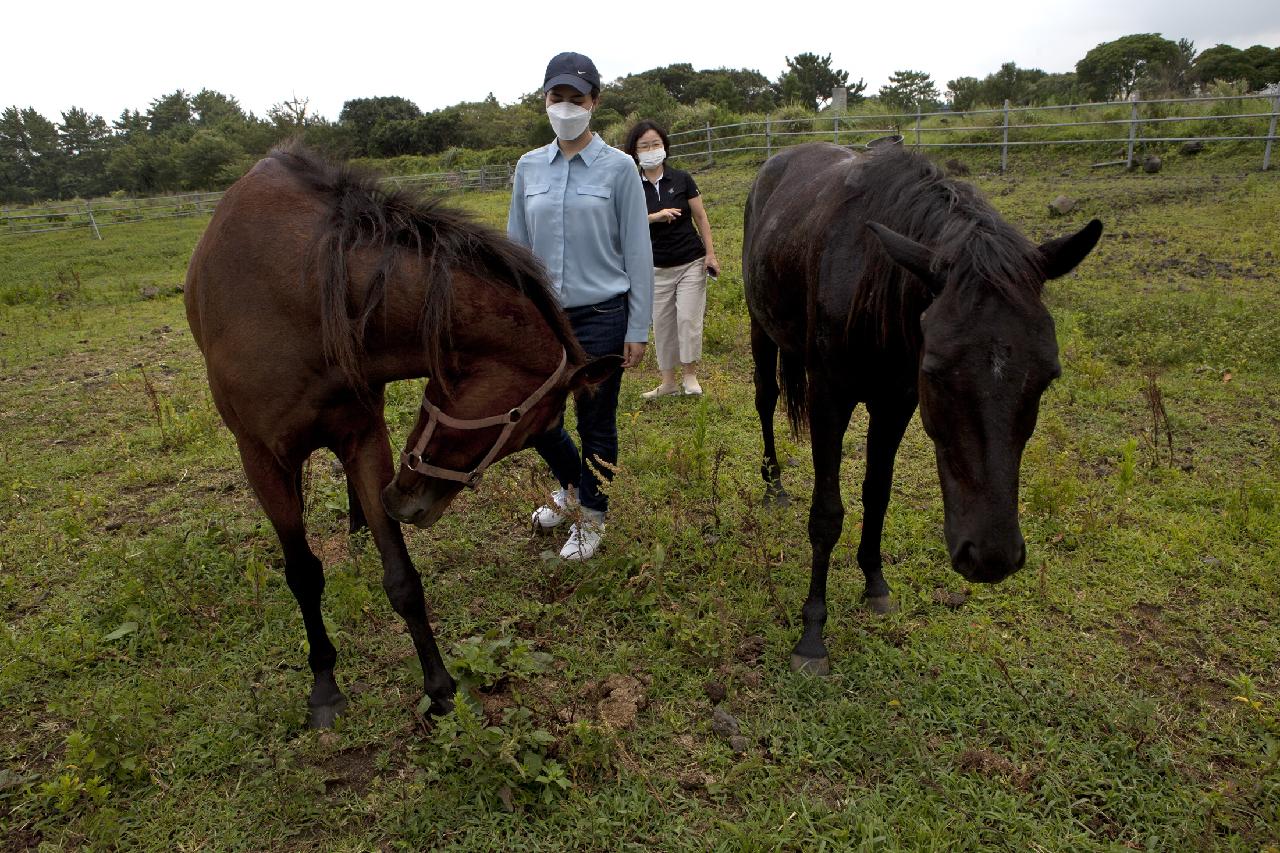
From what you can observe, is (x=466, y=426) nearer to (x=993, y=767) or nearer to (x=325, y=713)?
(x=325, y=713)

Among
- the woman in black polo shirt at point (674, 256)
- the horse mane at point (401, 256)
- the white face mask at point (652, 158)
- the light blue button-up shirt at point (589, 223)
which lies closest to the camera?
the horse mane at point (401, 256)

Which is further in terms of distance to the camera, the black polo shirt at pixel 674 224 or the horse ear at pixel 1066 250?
the black polo shirt at pixel 674 224

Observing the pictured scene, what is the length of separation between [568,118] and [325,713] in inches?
105

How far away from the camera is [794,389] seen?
167 inches

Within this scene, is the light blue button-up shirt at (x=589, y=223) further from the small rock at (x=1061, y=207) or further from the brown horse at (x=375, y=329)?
the small rock at (x=1061, y=207)

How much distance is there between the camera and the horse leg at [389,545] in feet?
8.92

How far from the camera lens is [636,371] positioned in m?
6.84

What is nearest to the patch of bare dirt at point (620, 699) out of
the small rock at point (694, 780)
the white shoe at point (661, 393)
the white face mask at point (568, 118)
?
the small rock at point (694, 780)

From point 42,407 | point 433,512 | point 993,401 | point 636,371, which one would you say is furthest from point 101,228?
point 993,401

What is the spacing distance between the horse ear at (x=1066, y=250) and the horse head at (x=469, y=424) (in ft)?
4.37

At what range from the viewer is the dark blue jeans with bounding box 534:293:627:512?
3.43 meters

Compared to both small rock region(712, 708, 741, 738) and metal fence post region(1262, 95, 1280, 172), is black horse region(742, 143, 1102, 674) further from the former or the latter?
metal fence post region(1262, 95, 1280, 172)

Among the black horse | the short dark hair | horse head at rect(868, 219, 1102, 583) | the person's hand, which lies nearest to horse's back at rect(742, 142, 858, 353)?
the black horse

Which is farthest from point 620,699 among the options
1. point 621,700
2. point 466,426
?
point 466,426
